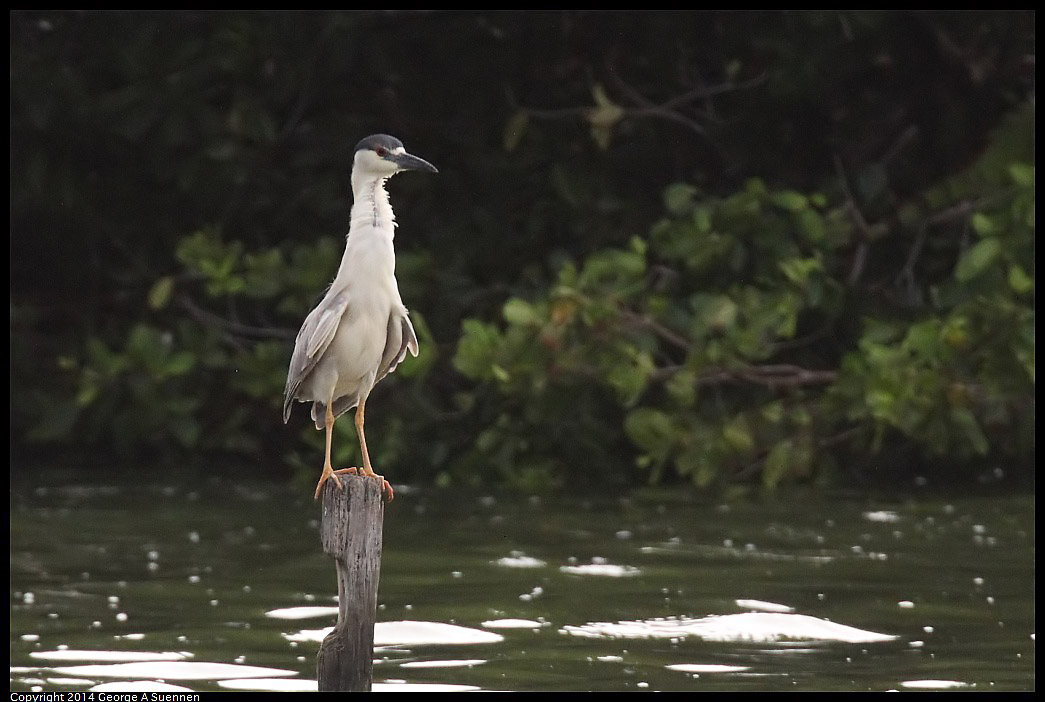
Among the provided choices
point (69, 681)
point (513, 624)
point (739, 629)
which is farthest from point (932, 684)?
point (69, 681)

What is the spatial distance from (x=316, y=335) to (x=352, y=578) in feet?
3.82

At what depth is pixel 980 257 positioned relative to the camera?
12633mm

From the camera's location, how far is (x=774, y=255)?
44.9 feet

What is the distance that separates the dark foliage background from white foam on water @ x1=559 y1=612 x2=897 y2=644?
361 centimetres

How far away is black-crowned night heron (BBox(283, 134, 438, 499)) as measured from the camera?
23.7 ft

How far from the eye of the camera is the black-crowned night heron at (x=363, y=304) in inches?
284

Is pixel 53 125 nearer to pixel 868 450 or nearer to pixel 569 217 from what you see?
pixel 569 217

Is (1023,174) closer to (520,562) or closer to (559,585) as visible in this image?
(520,562)

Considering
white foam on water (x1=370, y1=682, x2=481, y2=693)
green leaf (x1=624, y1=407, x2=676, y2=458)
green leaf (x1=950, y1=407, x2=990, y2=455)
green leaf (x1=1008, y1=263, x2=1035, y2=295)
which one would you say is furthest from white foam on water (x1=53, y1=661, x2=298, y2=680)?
green leaf (x1=1008, y1=263, x2=1035, y2=295)

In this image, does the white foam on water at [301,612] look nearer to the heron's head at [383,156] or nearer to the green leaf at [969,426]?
the heron's head at [383,156]

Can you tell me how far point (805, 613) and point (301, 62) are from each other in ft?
24.7

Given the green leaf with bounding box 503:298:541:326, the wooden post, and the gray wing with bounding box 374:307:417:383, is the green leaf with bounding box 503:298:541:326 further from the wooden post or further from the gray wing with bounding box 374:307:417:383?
the wooden post

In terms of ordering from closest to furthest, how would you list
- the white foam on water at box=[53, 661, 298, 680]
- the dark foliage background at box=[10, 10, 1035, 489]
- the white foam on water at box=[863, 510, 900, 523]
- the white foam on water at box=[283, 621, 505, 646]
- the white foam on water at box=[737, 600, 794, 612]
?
the white foam on water at box=[53, 661, 298, 680] < the white foam on water at box=[283, 621, 505, 646] < the white foam on water at box=[737, 600, 794, 612] < the white foam on water at box=[863, 510, 900, 523] < the dark foliage background at box=[10, 10, 1035, 489]

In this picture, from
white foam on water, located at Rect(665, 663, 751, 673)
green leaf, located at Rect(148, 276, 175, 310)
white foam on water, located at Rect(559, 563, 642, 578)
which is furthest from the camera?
green leaf, located at Rect(148, 276, 175, 310)
